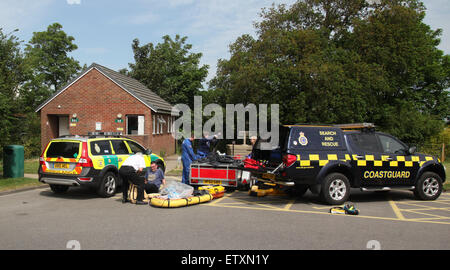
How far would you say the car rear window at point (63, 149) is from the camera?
9.46m

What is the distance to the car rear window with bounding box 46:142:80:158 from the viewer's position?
31.0 ft

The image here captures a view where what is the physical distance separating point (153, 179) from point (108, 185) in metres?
1.26

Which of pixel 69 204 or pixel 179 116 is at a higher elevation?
pixel 179 116

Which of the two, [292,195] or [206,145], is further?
[206,145]

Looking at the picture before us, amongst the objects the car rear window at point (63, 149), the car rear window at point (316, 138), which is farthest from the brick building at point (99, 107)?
the car rear window at point (316, 138)

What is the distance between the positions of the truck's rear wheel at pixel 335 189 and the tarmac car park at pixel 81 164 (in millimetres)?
5582

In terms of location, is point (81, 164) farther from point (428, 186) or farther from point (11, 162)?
point (428, 186)

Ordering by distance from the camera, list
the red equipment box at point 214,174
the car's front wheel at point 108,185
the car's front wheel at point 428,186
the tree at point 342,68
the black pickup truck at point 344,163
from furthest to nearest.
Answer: the tree at point 342,68 < the red equipment box at point 214,174 < the car's front wheel at point 428,186 < the car's front wheel at point 108,185 < the black pickup truck at point 344,163

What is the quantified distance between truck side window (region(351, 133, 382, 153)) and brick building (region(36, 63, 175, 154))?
14.0m

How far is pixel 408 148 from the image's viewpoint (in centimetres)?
955

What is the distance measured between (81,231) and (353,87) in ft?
62.7

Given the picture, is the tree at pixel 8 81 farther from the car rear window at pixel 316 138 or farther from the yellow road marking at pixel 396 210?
the yellow road marking at pixel 396 210

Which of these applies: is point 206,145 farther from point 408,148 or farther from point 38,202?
point 408,148
